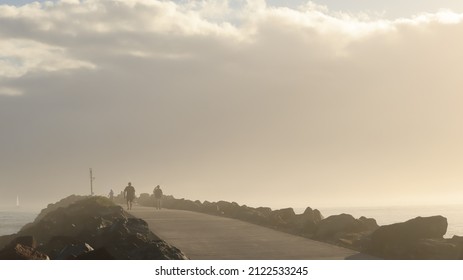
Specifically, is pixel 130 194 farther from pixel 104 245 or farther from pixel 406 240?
pixel 406 240

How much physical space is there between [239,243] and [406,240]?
17.7ft

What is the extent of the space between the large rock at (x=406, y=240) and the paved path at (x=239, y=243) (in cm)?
103

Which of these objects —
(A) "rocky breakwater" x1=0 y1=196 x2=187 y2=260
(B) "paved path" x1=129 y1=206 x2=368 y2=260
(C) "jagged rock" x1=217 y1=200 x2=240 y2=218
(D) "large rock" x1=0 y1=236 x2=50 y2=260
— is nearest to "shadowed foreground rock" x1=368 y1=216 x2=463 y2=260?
(B) "paved path" x1=129 y1=206 x2=368 y2=260

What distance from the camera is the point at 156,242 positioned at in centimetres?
2094

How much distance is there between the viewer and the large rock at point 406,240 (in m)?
22.4

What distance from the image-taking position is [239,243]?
81.4 ft

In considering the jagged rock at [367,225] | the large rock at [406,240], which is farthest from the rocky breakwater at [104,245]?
the jagged rock at [367,225]

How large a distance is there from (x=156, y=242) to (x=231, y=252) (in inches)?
106

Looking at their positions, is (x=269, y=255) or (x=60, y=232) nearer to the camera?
(x=269, y=255)

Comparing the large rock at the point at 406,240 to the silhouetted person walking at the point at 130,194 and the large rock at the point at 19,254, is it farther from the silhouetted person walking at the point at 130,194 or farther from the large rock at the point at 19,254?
the silhouetted person walking at the point at 130,194

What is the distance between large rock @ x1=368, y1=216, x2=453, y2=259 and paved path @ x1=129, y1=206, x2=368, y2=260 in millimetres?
1033
